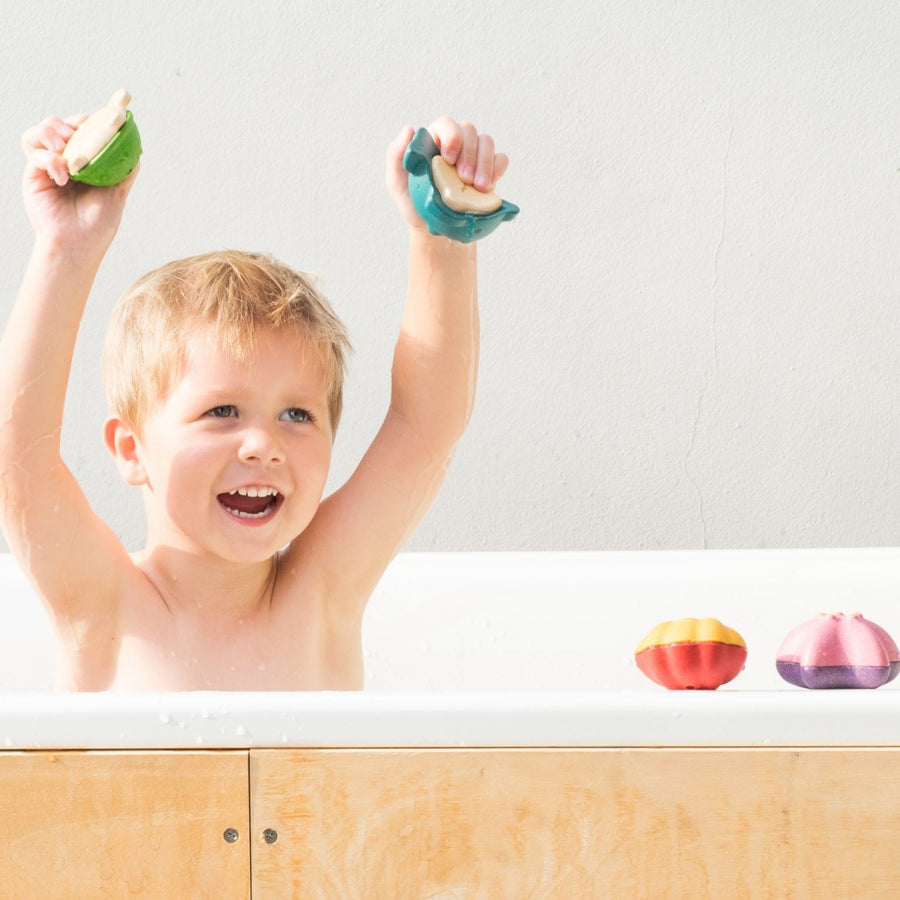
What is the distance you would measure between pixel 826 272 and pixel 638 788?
4.15 feet

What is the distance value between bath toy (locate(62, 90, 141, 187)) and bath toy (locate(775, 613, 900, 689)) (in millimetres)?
518

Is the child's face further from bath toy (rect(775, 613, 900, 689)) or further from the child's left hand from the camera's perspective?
bath toy (rect(775, 613, 900, 689))

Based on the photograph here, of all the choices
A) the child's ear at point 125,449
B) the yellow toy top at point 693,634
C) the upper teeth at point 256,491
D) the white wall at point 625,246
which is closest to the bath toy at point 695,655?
the yellow toy top at point 693,634

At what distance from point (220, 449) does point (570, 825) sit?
17.3 inches

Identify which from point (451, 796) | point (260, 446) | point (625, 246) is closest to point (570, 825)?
point (451, 796)

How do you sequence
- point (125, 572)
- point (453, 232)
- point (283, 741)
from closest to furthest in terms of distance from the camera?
point (283, 741) → point (453, 232) → point (125, 572)

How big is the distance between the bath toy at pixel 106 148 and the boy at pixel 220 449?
0.9 inches

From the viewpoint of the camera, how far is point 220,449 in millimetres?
949

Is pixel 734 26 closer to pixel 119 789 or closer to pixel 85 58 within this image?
pixel 85 58

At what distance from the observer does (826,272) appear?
174cm

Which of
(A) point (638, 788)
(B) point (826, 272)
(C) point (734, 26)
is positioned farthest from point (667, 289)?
(A) point (638, 788)

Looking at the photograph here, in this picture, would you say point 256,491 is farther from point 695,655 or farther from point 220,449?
point 695,655

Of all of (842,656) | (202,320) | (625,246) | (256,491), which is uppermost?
(625,246)

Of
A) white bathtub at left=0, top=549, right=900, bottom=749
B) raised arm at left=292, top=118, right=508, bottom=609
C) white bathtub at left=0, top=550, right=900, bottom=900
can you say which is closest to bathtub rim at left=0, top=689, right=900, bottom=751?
white bathtub at left=0, top=550, right=900, bottom=900
